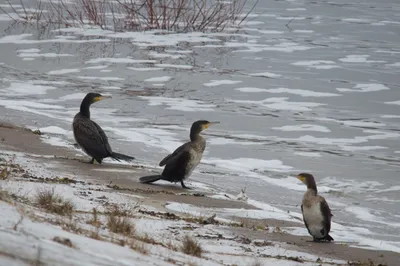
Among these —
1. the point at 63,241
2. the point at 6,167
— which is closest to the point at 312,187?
the point at 6,167

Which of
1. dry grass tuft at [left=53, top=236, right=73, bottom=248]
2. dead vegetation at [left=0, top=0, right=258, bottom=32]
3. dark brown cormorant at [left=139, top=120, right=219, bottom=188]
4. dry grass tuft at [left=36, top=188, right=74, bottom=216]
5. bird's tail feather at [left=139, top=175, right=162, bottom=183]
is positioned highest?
dead vegetation at [left=0, top=0, right=258, bottom=32]

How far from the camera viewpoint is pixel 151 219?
7.53 m

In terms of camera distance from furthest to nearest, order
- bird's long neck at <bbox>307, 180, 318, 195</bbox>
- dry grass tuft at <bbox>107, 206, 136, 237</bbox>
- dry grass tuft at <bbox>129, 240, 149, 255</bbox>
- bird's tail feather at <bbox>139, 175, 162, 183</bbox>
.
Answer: bird's tail feather at <bbox>139, 175, 162, 183</bbox> < bird's long neck at <bbox>307, 180, 318, 195</bbox> < dry grass tuft at <bbox>107, 206, 136, 237</bbox> < dry grass tuft at <bbox>129, 240, 149, 255</bbox>

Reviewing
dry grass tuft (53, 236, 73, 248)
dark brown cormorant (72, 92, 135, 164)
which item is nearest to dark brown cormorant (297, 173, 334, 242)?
dark brown cormorant (72, 92, 135, 164)

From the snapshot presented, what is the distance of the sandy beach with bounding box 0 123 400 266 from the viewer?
198 inches

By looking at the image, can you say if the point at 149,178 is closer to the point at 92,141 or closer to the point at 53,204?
the point at 92,141

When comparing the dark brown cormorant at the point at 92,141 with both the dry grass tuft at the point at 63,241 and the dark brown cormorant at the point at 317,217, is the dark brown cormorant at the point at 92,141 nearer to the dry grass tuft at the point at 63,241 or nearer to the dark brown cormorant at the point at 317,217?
the dark brown cormorant at the point at 317,217

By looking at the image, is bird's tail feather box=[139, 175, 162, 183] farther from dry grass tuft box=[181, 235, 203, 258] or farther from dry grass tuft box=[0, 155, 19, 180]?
dry grass tuft box=[181, 235, 203, 258]

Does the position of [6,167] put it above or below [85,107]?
below

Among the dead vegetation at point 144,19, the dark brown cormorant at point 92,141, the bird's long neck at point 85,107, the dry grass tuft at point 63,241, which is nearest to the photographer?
the dry grass tuft at point 63,241

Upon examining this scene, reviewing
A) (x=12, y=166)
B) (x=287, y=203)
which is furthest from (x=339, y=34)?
(x=12, y=166)

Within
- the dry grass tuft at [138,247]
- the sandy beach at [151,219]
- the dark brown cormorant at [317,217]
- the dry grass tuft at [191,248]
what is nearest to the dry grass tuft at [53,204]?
the sandy beach at [151,219]

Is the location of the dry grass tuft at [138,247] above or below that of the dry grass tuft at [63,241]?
below

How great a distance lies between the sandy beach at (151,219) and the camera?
5.03 meters
